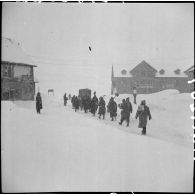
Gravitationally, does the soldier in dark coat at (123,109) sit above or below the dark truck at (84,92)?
below

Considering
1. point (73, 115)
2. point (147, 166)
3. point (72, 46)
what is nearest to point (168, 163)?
point (147, 166)

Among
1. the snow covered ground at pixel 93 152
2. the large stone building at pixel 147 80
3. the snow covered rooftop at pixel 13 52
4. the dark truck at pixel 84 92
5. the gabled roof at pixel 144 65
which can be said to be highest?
the snow covered rooftop at pixel 13 52

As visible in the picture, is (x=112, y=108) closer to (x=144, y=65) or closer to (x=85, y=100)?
(x=85, y=100)

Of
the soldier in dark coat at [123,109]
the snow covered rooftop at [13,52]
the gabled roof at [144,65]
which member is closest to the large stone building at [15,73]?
the snow covered rooftop at [13,52]

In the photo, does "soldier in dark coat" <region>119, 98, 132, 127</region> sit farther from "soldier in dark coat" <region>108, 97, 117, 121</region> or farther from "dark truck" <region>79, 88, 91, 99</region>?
"dark truck" <region>79, 88, 91, 99</region>

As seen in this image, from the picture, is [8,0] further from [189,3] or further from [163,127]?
[163,127]

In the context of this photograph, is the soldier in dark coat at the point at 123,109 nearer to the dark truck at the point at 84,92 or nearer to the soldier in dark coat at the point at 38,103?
the dark truck at the point at 84,92
